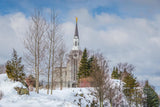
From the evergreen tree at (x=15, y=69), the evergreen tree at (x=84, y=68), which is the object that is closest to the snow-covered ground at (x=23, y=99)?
the evergreen tree at (x=15, y=69)

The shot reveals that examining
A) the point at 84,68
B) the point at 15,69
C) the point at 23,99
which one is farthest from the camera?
the point at 84,68

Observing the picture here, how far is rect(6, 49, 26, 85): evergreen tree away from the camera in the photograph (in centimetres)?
1422

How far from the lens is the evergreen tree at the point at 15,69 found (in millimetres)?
14219

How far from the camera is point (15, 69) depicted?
1432 cm

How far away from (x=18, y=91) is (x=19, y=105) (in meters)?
4.52

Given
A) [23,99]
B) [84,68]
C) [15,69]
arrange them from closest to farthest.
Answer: [23,99]
[15,69]
[84,68]

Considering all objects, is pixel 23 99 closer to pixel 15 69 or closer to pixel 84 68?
pixel 15 69

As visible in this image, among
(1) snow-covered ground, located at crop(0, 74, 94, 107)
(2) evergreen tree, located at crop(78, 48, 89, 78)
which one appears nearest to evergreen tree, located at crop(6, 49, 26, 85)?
(1) snow-covered ground, located at crop(0, 74, 94, 107)

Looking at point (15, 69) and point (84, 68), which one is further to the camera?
point (84, 68)

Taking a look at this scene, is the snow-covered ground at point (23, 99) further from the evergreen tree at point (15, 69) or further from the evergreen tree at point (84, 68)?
the evergreen tree at point (84, 68)

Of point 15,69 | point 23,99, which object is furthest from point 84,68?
point 23,99

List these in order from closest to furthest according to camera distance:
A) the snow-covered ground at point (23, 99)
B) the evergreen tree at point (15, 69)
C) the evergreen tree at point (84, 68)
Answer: the snow-covered ground at point (23, 99) < the evergreen tree at point (15, 69) < the evergreen tree at point (84, 68)

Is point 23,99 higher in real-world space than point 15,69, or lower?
lower

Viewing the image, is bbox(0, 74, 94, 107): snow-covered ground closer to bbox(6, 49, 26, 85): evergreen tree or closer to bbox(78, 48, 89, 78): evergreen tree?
bbox(6, 49, 26, 85): evergreen tree
